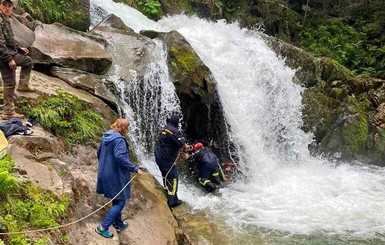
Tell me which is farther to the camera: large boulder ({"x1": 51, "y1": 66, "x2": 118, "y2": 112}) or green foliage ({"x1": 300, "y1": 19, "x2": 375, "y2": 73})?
green foliage ({"x1": 300, "y1": 19, "x2": 375, "y2": 73})

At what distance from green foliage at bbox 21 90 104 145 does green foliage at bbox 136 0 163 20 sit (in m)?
11.9

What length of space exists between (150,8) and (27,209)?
1606cm

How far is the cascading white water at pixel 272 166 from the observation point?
8969mm

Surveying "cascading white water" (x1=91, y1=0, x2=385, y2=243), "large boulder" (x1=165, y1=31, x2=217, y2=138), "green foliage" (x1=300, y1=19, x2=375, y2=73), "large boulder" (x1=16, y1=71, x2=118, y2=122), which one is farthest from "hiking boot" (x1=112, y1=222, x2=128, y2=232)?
"green foliage" (x1=300, y1=19, x2=375, y2=73)

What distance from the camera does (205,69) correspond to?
1172 centimetres

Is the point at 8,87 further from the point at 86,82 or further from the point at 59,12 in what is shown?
the point at 59,12

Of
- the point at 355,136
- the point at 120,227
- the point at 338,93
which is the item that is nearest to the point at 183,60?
the point at 120,227

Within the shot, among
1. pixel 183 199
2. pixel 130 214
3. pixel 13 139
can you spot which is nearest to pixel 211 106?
pixel 183 199

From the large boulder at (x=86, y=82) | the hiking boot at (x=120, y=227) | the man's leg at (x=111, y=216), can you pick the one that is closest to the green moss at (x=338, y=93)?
the large boulder at (x=86, y=82)

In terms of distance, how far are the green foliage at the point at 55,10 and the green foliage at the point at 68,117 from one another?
4561 mm

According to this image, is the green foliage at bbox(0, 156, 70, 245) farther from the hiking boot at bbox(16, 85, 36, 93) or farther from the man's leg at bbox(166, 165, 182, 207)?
the man's leg at bbox(166, 165, 182, 207)

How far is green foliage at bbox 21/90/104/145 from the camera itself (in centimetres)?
748

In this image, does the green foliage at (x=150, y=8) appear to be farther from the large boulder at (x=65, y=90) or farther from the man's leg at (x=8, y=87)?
the man's leg at (x=8, y=87)

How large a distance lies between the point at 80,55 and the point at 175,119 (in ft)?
11.2
